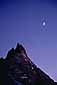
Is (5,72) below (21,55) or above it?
below

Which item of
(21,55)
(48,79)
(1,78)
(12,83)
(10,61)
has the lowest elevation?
(1,78)

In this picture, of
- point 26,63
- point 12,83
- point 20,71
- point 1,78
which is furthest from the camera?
point 26,63

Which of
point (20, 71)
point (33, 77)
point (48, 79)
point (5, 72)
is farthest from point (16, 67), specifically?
point (5, 72)

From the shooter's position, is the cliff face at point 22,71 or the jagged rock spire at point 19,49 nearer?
the cliff face at point 22,71

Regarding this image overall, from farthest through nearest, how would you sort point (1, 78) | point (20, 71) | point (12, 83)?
point (20, 71), point (12, 83), point (1, 78)

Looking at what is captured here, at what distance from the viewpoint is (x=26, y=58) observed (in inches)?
1500

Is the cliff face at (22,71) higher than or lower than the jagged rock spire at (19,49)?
lower

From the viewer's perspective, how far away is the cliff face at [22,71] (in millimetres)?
30156

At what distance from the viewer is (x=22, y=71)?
1286 inches

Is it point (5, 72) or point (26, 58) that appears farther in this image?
point (26, 58)

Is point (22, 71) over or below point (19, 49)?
below

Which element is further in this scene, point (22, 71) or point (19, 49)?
point (19, 49)

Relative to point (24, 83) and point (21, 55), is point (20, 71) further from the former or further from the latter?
point (21, 55)

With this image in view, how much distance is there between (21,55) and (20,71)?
225 inches
